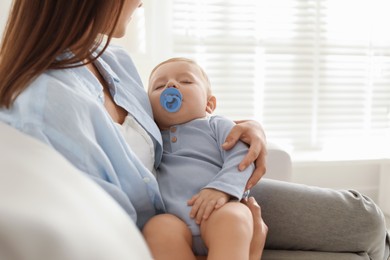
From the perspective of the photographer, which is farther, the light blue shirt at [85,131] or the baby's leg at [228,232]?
the baby's leg at [228,232]

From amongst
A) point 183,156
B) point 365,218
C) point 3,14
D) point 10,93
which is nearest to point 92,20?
point 10,93

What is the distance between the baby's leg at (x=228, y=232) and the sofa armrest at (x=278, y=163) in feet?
2.31

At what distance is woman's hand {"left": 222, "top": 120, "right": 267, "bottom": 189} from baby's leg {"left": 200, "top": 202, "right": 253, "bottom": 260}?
0.13 metres

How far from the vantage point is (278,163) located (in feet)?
6.05

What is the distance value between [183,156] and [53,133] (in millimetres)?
485

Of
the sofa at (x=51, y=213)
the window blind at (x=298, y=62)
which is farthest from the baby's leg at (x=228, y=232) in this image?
the window blind at (x=298, y=62)

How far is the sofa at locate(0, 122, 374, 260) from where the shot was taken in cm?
30

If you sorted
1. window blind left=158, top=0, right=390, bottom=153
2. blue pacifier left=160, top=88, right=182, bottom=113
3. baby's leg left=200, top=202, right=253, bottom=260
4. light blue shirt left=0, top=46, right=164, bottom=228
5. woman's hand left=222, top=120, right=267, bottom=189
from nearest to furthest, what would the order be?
1. light blue shirt left=0, top=46, right=164, bottom=228
2. baby's leg left=200, top=202, right=253, bottom=260
3. woman's hand left=222, top=120, right=267, bottom=189
4. blue pacifier left=160, top=88, right=182, bottom=113
5. window blind left=158, top=0, right=390, bottom=153

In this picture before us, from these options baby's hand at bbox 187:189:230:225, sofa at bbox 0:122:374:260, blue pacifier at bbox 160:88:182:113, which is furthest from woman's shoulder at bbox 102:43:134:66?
sofa at bbox 0:122:374:260

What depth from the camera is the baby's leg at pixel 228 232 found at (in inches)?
40.1

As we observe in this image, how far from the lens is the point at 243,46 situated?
129 inches

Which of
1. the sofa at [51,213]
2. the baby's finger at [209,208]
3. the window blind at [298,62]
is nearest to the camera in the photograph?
the sofa at [51,213]

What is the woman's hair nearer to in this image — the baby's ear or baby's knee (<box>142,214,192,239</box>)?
baby's knee (<box>142,214,192,239</box>)

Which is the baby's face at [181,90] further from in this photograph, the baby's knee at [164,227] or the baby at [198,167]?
the baby's knee at [164,227]
